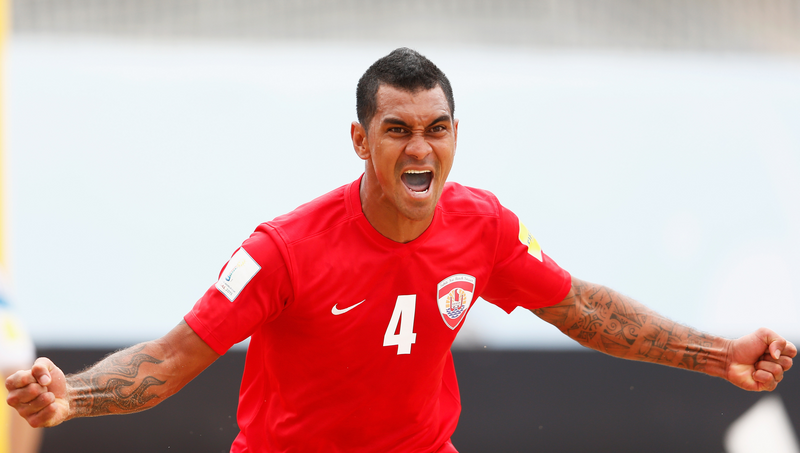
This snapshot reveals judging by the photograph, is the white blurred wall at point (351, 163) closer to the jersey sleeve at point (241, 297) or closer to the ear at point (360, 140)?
the ear at point (360, 140)

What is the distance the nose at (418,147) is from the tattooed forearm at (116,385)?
93 cm

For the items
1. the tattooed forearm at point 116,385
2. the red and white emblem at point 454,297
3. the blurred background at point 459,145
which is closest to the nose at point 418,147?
the red and white emblem at point 454,297

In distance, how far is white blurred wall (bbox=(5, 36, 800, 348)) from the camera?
17.1 feet

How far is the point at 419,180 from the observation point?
7.31ft

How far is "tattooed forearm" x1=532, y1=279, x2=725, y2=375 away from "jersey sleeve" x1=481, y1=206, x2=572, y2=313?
7 centimetres

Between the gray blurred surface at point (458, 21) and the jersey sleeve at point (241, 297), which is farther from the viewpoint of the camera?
the gray blurred surface at point (458, 21)

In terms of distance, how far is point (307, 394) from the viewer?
225 cm

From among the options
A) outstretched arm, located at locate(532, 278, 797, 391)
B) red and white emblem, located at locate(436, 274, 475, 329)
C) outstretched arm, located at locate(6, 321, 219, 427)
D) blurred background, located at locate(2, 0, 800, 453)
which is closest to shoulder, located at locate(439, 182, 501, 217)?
red and white emblem, located at locate(436, 274, 475, 329)

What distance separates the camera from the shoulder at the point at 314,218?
7.04ft

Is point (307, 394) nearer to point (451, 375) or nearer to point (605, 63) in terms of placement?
point (451, 375)

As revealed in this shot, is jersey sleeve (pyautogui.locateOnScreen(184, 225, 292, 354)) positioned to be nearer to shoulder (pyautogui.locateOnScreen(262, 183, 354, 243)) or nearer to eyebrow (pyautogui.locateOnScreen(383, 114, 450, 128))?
shoulder (pyautogui.locateOnScreen(262, 183, 354, 243))

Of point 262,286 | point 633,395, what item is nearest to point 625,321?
point 262,286

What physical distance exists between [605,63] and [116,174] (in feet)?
12.9

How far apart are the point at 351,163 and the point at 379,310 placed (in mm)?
3384
